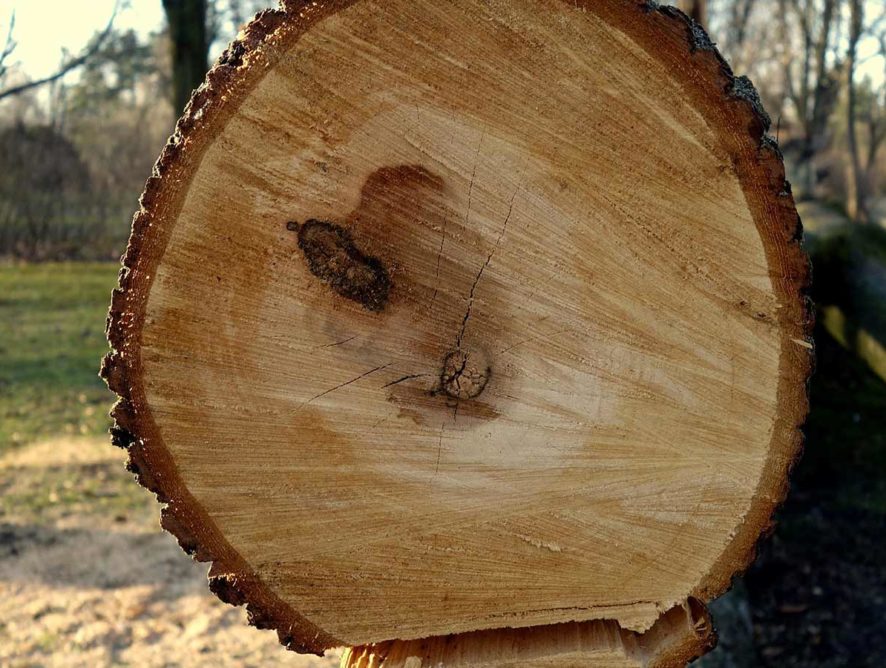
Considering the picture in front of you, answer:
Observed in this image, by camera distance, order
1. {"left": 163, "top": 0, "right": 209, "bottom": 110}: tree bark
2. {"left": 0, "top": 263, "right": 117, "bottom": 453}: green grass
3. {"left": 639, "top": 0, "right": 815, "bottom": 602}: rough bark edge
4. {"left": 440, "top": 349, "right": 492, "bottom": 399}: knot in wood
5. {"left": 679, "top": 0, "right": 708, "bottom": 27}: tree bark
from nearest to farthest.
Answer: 1. {"left": 639, "top": 0, "right": 815, "bottom": 602}: rough bark edge
2. {"left": 440, "top": 349, "right": 492, "bottom": 399}: knot in wood
3. {"left": 679, "top": 0, "right": 708, "bottom": 27}: tree bark
4. {"left": 0, "top": 263, "right": 117, "bottom": 453}: green grass
5. {"left": 163, "top": 0, "right": 209, "bottom": 110}: tree bark

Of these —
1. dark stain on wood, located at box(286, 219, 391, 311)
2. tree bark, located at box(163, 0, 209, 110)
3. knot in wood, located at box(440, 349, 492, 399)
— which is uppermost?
tree bark, located at box(163, 0, 209, 110)

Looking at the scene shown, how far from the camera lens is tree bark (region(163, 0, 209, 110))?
6.49 meters

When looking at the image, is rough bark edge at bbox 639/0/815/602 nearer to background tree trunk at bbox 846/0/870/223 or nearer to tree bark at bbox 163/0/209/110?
tree bark at bbox 163/0/209/110

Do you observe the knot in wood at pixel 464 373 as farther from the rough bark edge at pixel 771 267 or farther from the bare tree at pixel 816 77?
the bare tree at pixel 816 77

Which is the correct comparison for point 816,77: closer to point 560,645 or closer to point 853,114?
point 853,114

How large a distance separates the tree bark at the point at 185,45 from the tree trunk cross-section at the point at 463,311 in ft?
18.4

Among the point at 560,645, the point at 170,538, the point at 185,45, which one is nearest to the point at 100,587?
the point at 170,538

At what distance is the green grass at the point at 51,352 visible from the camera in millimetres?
6004

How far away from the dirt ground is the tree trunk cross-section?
6.51 ft

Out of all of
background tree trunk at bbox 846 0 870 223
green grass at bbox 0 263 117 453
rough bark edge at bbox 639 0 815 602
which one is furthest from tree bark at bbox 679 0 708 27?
background tree trunk at bbox 846 0 870 223

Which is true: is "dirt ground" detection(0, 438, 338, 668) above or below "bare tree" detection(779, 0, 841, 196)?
below

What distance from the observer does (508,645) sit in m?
1.60

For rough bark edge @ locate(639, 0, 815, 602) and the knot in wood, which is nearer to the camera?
rough bark edge @ locate(639, 0, 815, 602)

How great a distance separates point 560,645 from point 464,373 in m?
0.58
